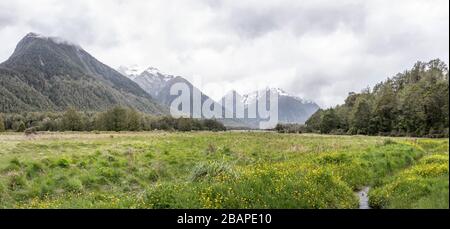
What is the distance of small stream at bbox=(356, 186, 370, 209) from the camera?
622 inches

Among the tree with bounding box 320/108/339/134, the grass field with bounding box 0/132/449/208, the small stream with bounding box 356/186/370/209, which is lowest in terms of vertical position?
the small stream with bounding box 356/186/370/209

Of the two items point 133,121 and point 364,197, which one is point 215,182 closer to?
point 364,197

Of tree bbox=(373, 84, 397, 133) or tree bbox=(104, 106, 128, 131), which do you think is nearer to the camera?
tree bbox=(373, 84, 397, 133)

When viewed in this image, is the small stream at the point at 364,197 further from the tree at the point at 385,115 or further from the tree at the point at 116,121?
the tree at the point at 116,121

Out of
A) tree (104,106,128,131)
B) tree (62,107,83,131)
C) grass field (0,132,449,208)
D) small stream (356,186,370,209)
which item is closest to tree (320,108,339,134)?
tree (104,106,128,131)

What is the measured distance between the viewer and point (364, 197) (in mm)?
17578

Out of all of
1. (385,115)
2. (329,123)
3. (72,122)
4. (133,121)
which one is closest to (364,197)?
(385,115)

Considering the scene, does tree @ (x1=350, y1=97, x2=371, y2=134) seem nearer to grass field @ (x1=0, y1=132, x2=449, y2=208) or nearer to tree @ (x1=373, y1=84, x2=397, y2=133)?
tree @ (x1=373, y1=84, x2=397, y2=133)

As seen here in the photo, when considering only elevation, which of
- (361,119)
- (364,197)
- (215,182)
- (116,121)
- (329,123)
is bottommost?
(364,197)

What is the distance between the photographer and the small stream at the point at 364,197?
15.8 meters

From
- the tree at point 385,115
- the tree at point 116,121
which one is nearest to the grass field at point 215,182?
the tree at point 385,115

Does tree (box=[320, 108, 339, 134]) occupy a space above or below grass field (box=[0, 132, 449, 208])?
above
